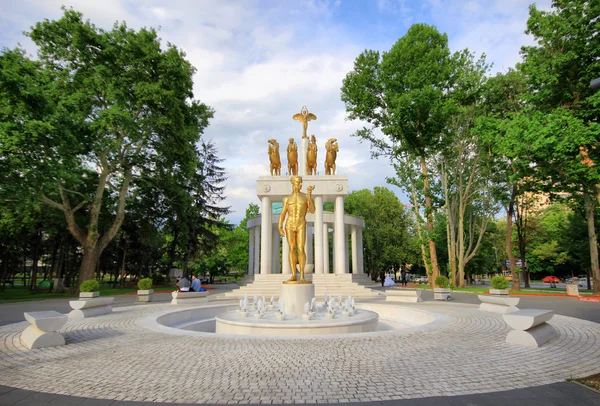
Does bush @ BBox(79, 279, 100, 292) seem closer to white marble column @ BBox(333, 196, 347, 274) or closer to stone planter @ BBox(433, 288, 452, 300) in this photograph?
white marble column @ BBox(333, 196, 347, 274)

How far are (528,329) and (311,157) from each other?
21.8 m

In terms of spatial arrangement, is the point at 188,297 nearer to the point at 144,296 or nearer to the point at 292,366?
the point at 144,296

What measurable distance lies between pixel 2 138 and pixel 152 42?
510 inches

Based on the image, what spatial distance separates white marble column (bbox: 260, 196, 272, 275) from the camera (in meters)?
25.8

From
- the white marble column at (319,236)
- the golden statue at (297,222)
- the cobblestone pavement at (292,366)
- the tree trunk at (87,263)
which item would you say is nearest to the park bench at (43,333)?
the cobblestone pavement at (292,366)

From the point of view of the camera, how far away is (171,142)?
27.0m

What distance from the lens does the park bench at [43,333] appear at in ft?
25.1

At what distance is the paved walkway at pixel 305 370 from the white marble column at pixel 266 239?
17.0 metres

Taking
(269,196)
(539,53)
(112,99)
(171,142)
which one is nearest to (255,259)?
(269,196)

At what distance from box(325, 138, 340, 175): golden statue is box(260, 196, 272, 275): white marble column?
222 inches

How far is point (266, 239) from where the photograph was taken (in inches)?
1029

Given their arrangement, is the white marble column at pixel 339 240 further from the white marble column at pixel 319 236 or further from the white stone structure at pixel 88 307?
the white stone structure at pixel 88 307

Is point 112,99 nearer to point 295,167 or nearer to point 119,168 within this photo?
point 119,168

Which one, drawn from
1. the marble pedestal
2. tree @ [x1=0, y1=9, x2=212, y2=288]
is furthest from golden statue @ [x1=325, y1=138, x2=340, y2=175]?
the marble pedestal
